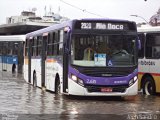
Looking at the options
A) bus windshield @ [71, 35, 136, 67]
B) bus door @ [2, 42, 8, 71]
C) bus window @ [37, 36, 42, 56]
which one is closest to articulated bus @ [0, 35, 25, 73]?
bus door @ [2, 42, 8, 71]

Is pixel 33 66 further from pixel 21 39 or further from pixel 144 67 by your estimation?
pixel 21 39

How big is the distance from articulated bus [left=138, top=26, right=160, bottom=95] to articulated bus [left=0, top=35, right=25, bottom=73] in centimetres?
2184

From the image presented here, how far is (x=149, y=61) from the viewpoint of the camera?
21.2 m

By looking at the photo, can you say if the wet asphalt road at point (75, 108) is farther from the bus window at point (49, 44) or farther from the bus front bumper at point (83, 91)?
the bus window at point (49, 44)

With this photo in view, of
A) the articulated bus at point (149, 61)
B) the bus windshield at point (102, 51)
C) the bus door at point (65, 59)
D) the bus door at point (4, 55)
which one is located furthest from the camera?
the bus door at point (4, 55)

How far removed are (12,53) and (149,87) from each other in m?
24.3

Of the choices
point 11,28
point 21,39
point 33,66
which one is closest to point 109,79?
point 33,66

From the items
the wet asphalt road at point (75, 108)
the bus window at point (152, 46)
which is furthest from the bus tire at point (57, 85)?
the bus window at point (152, 46)

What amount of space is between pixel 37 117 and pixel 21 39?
3033cm

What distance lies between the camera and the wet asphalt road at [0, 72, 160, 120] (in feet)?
43.7

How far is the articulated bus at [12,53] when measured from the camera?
42.8 metres

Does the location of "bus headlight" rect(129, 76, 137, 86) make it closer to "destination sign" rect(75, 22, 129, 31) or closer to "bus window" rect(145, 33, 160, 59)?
"destination sign" rect(75, 22, 129, 31)

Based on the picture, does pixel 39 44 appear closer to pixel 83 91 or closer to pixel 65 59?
pixel 65 59

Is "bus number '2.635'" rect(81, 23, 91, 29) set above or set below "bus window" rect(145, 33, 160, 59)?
above
